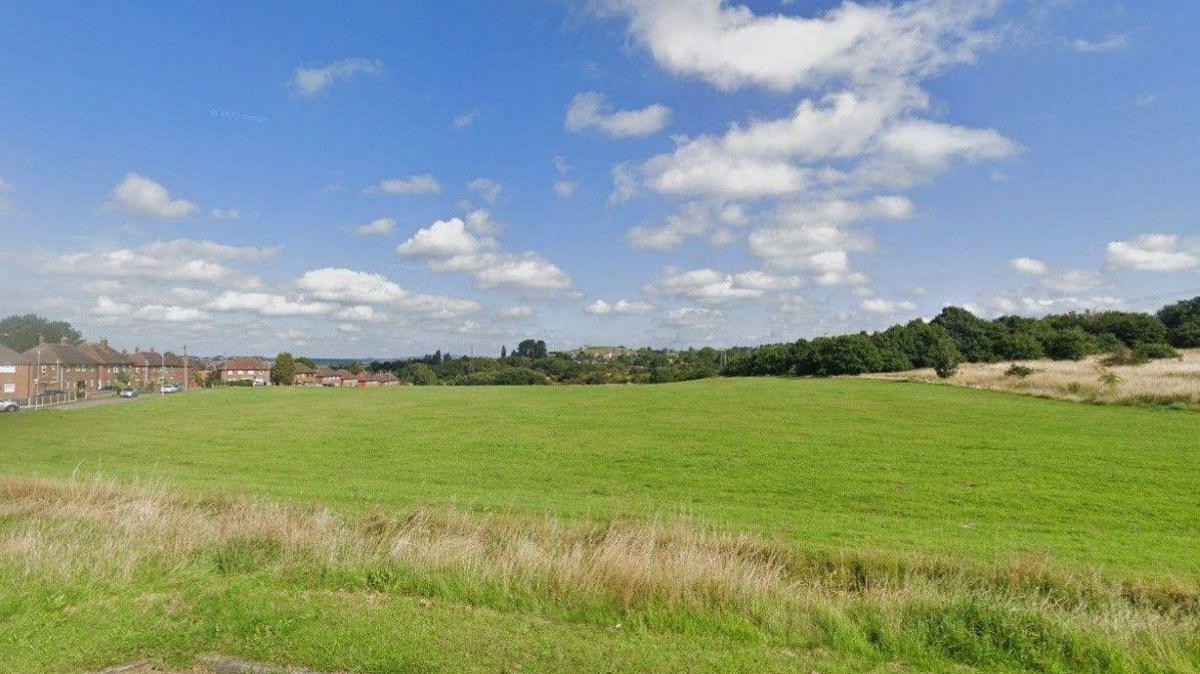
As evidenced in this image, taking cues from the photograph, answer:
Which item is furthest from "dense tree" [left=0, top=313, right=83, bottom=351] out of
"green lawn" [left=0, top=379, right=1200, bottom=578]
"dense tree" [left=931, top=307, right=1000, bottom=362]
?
"dense tree" [left=931, top=307, right=1000, bottom=362]

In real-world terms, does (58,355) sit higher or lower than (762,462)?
higher

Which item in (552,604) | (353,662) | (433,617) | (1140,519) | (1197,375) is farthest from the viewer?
(1197,375)

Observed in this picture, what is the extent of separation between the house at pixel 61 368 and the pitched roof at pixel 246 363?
96.4 feet

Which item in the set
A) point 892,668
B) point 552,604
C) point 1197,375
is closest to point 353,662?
point 552,604

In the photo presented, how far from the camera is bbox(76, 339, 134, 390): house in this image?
401ft

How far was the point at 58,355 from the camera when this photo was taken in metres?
109

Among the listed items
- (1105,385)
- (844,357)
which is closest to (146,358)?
(844,357)

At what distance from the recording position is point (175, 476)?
20.0 meters

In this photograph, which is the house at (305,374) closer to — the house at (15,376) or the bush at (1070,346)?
the house at (15,376)

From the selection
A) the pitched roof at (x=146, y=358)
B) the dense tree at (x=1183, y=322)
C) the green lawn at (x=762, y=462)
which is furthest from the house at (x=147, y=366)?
the dense tree at (x=1183, y=322)

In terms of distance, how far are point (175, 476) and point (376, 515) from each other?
1178 cm

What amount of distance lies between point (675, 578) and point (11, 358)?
418ft

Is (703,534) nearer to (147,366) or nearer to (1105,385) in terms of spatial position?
(1105,385)

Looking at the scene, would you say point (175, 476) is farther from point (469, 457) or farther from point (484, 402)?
point (484, 402)
